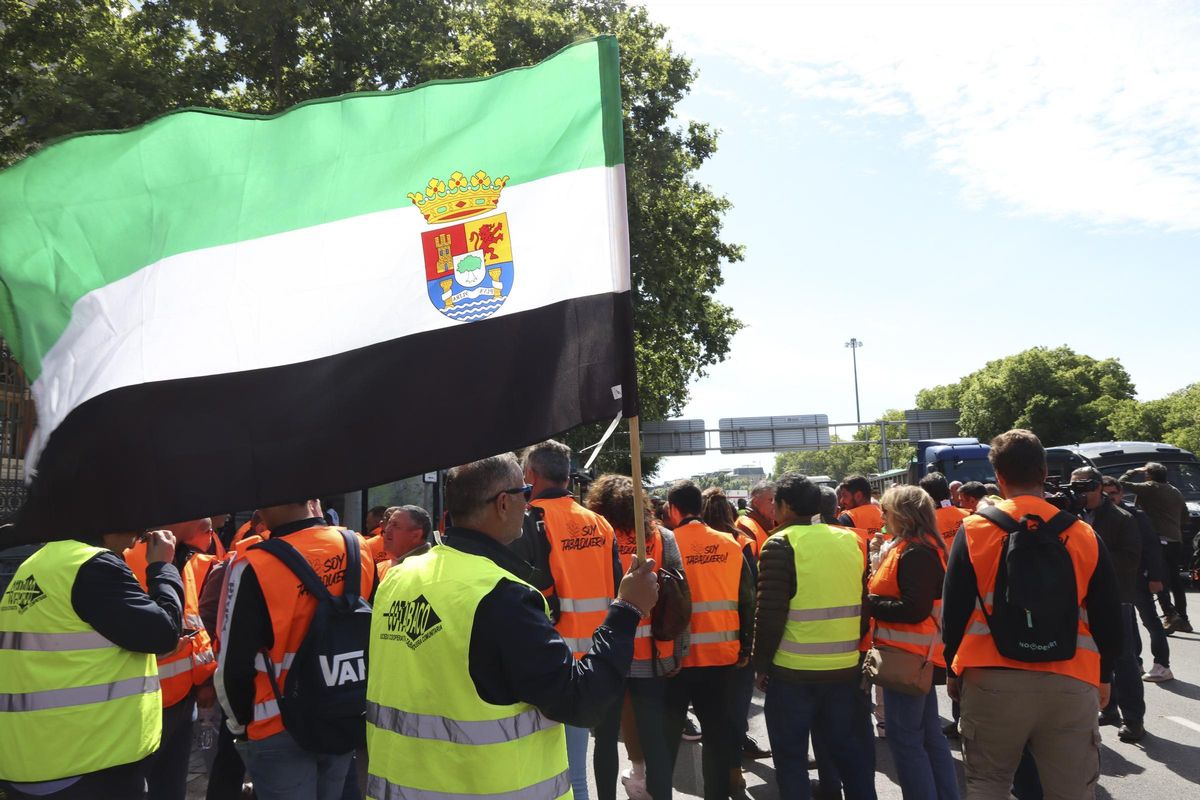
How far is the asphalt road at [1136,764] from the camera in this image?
5.58m

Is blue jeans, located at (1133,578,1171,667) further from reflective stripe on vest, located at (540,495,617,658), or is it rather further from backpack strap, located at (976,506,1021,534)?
reflective stripe on vest, located at (540,495,617,658)

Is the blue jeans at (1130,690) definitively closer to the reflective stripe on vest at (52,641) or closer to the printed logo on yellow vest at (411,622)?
the printed logo on yellow vest at (411,622)

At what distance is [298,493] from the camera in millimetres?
2605

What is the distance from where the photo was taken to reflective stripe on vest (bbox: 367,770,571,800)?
7.61 feet

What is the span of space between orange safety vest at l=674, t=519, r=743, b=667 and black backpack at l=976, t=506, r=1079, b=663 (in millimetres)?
1676

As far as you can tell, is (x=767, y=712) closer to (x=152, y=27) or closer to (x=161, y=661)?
(x=161, y=661)

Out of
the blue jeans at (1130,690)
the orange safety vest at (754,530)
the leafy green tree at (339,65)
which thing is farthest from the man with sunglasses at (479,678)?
the leafy green tree at (339,65)

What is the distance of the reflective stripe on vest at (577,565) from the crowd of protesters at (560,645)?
1cm

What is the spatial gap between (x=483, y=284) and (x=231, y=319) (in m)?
0.81

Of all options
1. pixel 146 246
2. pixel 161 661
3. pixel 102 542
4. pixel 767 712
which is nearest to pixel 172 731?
pixel 161 661

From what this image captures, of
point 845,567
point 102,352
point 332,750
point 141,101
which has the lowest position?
point 332,750

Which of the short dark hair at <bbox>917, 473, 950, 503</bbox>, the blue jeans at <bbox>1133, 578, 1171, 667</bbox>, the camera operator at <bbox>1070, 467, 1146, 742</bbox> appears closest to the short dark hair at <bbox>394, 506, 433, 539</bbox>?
the short dark hair at <bbox>917, 473, 950, 503</bbox>

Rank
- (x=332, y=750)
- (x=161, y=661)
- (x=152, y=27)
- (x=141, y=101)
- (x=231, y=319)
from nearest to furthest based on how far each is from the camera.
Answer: (x=231, y=319), (x=332, y=750), (x=161, y=661), (x=141, y=101), (x=152, y=27)

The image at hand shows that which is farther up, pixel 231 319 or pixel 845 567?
pixel 231 319
